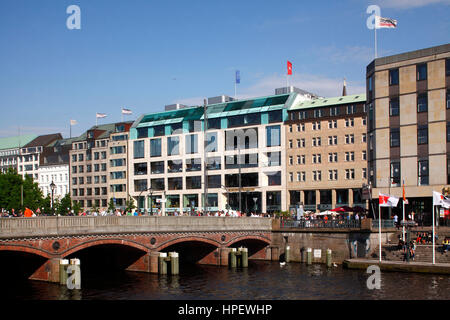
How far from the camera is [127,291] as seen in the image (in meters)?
46.2

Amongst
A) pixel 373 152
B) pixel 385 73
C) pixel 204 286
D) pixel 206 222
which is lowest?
pixel 204 286

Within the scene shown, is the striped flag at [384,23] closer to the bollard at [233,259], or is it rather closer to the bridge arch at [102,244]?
the bollard at [233,259]

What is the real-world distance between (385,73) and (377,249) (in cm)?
2096

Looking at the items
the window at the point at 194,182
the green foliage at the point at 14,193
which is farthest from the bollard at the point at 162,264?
the window at the point at 194,182

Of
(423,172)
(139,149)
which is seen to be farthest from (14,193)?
(423,172)

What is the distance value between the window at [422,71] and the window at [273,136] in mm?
46113

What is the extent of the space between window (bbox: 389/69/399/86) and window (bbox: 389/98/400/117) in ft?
6.18

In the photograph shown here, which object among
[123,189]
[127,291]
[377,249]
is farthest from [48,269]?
[123,189]

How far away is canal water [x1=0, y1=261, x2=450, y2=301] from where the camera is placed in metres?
43.5

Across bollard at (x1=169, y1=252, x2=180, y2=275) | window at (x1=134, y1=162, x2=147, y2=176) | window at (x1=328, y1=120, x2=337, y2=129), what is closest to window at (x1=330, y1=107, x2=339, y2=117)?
window at (x1=328, y1=120, x2=337, y2=129)

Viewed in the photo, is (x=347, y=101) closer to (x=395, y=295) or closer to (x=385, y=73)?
(x=385, y=73)

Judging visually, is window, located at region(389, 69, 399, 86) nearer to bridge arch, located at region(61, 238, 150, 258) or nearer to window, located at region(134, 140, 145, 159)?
bridge arch, located at region(61, 238, 150, 258)
